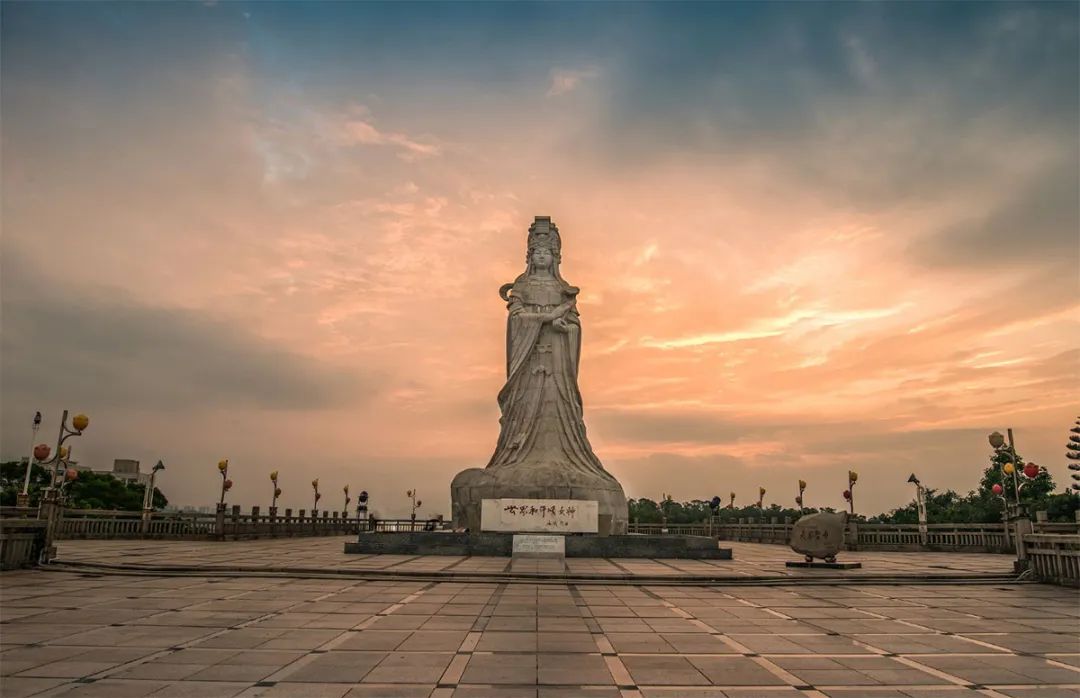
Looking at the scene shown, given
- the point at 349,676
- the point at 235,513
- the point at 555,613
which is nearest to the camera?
the point at 349,676

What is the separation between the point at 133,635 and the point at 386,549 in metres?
12.3

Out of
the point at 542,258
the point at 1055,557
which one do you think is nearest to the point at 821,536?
the point at 1055,557

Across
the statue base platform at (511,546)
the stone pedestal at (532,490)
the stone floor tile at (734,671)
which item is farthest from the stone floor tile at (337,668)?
the stone pedestal at (532,490)

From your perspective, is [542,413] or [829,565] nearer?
[829,565]

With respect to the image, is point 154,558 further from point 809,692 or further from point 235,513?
point 809,692

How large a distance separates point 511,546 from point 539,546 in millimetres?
852

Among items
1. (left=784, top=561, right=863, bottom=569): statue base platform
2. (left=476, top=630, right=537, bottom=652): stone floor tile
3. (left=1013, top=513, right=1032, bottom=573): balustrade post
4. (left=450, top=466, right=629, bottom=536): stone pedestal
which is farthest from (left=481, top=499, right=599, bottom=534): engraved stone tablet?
(left=476, top=630, right=537, bottom=652): stone floor tile

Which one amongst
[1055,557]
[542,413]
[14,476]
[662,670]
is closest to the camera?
[662,670]

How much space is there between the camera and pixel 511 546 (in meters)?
19.5

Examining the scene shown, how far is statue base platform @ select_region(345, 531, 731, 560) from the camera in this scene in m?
19.6

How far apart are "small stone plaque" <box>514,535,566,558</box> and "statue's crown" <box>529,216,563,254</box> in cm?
1114

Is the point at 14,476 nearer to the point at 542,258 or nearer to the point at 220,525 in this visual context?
the point at 220,525

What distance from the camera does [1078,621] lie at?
33.0 ft

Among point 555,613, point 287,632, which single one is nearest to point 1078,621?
point 555,613
